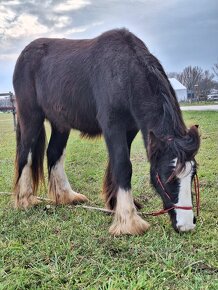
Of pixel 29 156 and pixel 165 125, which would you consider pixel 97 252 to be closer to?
pixel 165 125

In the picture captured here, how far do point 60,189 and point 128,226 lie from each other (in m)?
1.51

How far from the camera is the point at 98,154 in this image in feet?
27.0

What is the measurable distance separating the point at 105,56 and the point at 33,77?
4.21ft

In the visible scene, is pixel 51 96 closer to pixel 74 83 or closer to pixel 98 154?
pixel 74 83

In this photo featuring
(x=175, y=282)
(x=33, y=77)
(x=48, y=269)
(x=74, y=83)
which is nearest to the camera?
(x=175, y=282)

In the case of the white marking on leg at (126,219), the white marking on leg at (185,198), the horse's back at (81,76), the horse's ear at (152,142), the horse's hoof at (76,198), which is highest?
the horse's back at (81,76)

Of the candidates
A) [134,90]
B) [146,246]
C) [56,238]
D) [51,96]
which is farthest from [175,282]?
[51,96]

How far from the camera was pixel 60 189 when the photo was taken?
460cm

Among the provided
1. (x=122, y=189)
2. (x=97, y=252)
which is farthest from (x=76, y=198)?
(x=97, y=252)

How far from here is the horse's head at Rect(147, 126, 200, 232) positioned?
288cm

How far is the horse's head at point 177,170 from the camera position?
2.88m

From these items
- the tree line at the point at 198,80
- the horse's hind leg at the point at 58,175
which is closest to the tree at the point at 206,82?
the tree line at the point at 198,80

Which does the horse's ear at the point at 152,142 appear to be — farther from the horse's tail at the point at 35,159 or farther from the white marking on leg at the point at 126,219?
the horse's tail at the point at 35,159

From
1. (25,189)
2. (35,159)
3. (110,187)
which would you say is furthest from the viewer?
(35,159)
